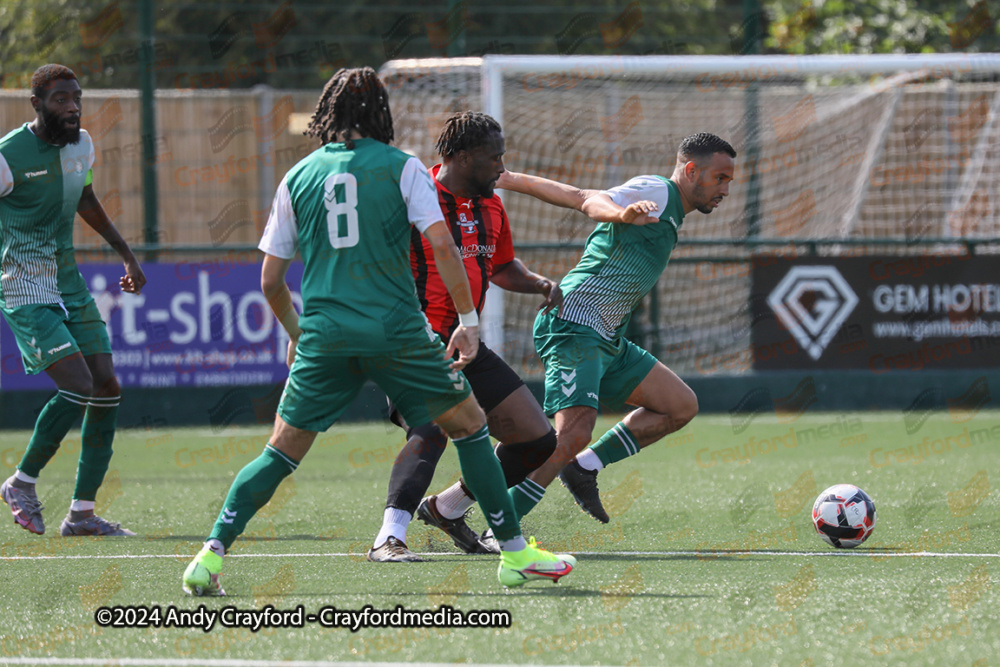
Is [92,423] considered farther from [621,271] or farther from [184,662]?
[184,662]

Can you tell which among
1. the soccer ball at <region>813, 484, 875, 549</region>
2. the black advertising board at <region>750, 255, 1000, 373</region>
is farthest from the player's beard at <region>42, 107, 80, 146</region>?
the black advertising board at <region>750, 255, 1000, 373</region>

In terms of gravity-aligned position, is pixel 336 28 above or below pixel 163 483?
above

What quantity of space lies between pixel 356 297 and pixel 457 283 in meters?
0.37

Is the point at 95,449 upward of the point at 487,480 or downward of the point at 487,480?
downward

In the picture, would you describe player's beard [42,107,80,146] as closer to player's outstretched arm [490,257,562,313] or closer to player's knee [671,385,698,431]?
player's outstretched arm [490,257,562,313]

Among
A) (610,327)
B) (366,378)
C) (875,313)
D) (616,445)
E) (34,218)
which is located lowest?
(875,313)

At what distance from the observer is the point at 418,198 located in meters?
4.64

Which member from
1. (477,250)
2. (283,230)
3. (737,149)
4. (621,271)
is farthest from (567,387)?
(737,149)

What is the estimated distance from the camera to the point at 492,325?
12.9 meters

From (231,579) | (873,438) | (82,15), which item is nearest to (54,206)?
(231,579)

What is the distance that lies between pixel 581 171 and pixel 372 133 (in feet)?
36.7

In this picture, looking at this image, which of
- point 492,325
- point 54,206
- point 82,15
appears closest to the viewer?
point 54,206

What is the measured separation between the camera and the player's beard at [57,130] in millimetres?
6738

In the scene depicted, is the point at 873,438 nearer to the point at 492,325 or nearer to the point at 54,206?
the point at 492,325
